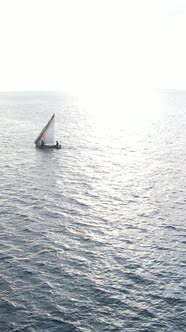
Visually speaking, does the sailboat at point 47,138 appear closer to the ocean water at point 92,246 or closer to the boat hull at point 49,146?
A: the boat hull at point 49,146

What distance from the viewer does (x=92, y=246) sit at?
1891 inches

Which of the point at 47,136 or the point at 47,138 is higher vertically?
the point at 47,136

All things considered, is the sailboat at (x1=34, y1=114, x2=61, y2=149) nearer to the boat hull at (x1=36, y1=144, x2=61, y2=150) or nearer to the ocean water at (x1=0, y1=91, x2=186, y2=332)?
the boat hull at (x1=36, y1=144, x2=61, y2=150)

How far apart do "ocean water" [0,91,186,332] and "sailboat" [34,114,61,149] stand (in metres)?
16.1

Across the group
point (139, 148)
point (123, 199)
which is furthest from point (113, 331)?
point (139, 148)

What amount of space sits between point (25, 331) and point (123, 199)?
38536 mm

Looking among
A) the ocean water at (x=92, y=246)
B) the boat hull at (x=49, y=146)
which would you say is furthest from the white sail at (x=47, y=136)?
the ocean water at (x=92, y=246)

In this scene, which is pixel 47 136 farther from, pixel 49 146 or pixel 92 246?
pixel 92 246

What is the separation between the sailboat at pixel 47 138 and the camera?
112044mm

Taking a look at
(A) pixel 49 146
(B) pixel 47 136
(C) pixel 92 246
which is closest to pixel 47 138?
(B) pixel 47 136

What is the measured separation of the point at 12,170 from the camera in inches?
3438

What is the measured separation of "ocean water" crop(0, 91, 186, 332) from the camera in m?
34.6

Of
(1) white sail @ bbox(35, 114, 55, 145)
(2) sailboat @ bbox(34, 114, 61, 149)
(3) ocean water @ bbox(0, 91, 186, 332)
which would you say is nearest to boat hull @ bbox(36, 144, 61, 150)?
(2) sailboat @ bbox(34, 114, 61, 149)

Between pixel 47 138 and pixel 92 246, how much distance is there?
71.3 meters
